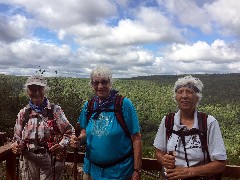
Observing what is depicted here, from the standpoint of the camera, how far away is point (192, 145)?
106 inches

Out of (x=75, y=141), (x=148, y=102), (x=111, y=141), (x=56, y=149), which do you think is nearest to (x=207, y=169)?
(x=111, y=141)

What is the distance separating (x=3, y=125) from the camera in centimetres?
4006

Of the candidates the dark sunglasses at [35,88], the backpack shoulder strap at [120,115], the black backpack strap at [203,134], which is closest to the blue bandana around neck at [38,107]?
the dark sunglasses at [35,88]

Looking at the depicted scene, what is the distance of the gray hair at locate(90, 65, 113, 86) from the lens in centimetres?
345

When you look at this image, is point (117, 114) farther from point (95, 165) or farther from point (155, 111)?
point (155, 111)

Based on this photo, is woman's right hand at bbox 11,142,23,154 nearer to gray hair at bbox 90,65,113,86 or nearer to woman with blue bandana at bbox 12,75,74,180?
woman with blue bandana at bbox 12,75,74,180

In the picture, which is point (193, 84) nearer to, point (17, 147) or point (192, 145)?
point (192, 145)

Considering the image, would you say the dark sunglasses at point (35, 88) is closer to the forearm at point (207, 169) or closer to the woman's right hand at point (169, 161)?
the woman's right hand at point (169, 161)

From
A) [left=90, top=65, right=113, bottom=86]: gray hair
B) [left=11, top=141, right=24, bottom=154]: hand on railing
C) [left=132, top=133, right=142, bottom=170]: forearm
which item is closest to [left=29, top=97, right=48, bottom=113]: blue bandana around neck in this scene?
[left=11, top=141, right=24, bottom=154]: hand on railing

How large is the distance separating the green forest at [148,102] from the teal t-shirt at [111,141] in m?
0.44

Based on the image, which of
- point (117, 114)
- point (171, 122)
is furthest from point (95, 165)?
point (171, 122)

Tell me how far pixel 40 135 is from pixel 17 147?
300 mm

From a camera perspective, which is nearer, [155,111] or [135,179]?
[135,179]

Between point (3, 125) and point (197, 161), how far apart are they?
40650mm
